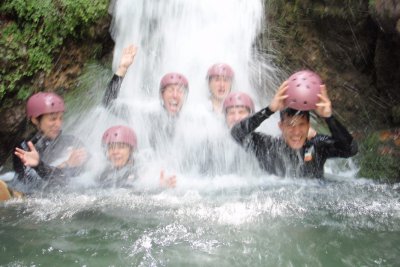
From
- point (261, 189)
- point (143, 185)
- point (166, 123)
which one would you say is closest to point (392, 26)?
point (261, 189)

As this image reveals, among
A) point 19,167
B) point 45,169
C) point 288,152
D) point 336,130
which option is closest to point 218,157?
point 288,152

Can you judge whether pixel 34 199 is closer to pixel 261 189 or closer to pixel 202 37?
pixel 261 189

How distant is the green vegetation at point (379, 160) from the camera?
566 centimetres

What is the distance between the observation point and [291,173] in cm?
480

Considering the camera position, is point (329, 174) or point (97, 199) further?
point (329, 174)

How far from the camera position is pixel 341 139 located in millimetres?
4344

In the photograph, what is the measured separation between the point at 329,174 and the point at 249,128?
6.83 feet

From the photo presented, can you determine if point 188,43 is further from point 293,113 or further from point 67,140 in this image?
point 293,113

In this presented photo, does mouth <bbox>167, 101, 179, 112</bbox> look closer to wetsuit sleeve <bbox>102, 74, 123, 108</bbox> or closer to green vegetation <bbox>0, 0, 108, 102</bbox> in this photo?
wetsuit sleeve <bbox>102, 74, 123, 108</bbox>

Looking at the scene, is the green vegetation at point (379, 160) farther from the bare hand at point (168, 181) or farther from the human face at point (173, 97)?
the bare hand at point (168, 181)

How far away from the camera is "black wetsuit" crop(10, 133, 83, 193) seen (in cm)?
482

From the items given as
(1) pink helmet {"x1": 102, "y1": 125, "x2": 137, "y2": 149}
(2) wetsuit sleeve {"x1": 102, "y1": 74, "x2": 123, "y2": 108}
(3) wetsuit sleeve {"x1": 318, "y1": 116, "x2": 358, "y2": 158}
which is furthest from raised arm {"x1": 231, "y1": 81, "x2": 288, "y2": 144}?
(2) wetsuit sleeve {"x1": 102, "y1": 74, "x2": 123, "y2": 108}

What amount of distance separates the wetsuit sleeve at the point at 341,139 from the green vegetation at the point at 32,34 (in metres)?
4.06

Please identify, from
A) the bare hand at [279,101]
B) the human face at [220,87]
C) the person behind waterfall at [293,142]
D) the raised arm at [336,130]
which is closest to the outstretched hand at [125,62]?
the human face at [220,87]
